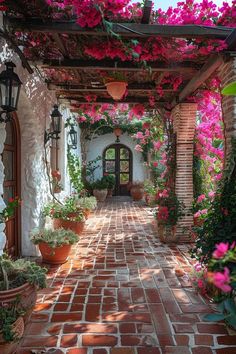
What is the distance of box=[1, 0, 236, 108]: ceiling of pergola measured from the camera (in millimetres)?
2713

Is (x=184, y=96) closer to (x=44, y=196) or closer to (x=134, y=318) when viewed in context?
(x=44, y=196)

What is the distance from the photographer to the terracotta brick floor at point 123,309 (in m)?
2.28

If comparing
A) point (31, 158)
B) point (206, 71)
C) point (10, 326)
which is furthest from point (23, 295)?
point (206, 71)

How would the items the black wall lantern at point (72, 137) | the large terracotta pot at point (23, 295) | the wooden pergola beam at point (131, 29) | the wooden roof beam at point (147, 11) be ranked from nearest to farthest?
the large terracotta pot at point (23, 295)
the wooden roof beam at point (147, 11)
the wooden pergola beam at point (131, 29)
the black wall lantern at point (72, 137)

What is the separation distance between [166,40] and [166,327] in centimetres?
282

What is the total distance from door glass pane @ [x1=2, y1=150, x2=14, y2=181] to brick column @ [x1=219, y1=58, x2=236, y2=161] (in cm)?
274

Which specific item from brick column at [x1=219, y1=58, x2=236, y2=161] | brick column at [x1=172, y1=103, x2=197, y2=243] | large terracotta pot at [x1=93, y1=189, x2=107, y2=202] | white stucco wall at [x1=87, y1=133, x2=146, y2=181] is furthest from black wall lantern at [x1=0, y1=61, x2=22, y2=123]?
white stucco wall at [x1=87, y1=133, x2=146, y2=181]

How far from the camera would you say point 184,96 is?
4.84m

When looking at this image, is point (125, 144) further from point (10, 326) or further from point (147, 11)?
point (10, 326)

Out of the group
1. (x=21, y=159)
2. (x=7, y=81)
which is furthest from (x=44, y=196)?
(x=7, y=81)

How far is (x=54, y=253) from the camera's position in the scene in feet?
13.1

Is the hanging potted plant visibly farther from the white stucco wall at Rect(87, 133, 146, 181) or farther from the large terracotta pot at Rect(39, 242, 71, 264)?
the white stucco wall at Rect(87, 133, 146, 181)

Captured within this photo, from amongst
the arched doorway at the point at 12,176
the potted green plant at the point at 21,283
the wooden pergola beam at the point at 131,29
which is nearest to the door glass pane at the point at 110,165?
the arched doorway at the point at 12,176

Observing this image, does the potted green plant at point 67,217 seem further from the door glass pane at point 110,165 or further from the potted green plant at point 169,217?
the door glass pane at point 110,165
